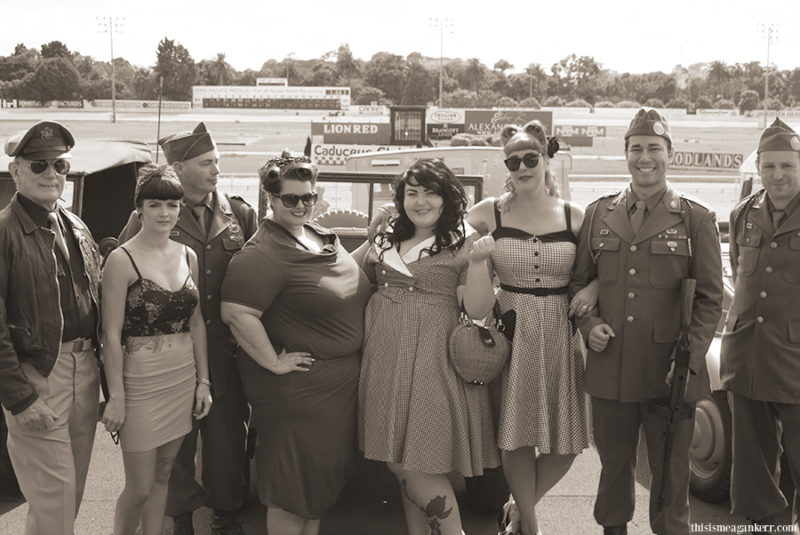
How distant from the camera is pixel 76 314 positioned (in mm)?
2980

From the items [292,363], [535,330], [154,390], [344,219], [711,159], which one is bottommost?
[154,390]

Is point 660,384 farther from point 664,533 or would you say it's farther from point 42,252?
point 42,252

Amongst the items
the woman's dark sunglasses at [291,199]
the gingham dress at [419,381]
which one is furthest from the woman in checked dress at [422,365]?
the woman's dark sunglasses at [291,199]

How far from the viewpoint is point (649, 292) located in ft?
10.9

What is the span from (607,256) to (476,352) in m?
0.71

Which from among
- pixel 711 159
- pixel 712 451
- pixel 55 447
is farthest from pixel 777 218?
pixel 711 159

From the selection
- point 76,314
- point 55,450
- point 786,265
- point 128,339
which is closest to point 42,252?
point 76,314

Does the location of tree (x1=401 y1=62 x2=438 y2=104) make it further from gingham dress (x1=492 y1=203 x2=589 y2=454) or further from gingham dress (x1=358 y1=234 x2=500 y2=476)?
gingham dress (x1=358 y1=234 x2=500 y2=476)

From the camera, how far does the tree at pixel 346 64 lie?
350ft

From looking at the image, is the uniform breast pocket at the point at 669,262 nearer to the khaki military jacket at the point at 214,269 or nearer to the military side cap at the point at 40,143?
the khaki military jacket at the point at 214,269

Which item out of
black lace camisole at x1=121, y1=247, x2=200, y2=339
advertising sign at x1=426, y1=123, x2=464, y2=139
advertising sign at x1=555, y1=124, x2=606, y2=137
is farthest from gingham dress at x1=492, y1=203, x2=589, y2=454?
advertising sign at x1=555, y1=124, x2=606, y2=137

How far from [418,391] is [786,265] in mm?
1648

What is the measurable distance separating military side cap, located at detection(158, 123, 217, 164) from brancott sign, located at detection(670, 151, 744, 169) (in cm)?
3470

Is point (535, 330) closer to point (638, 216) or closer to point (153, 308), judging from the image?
point (638, 216)
